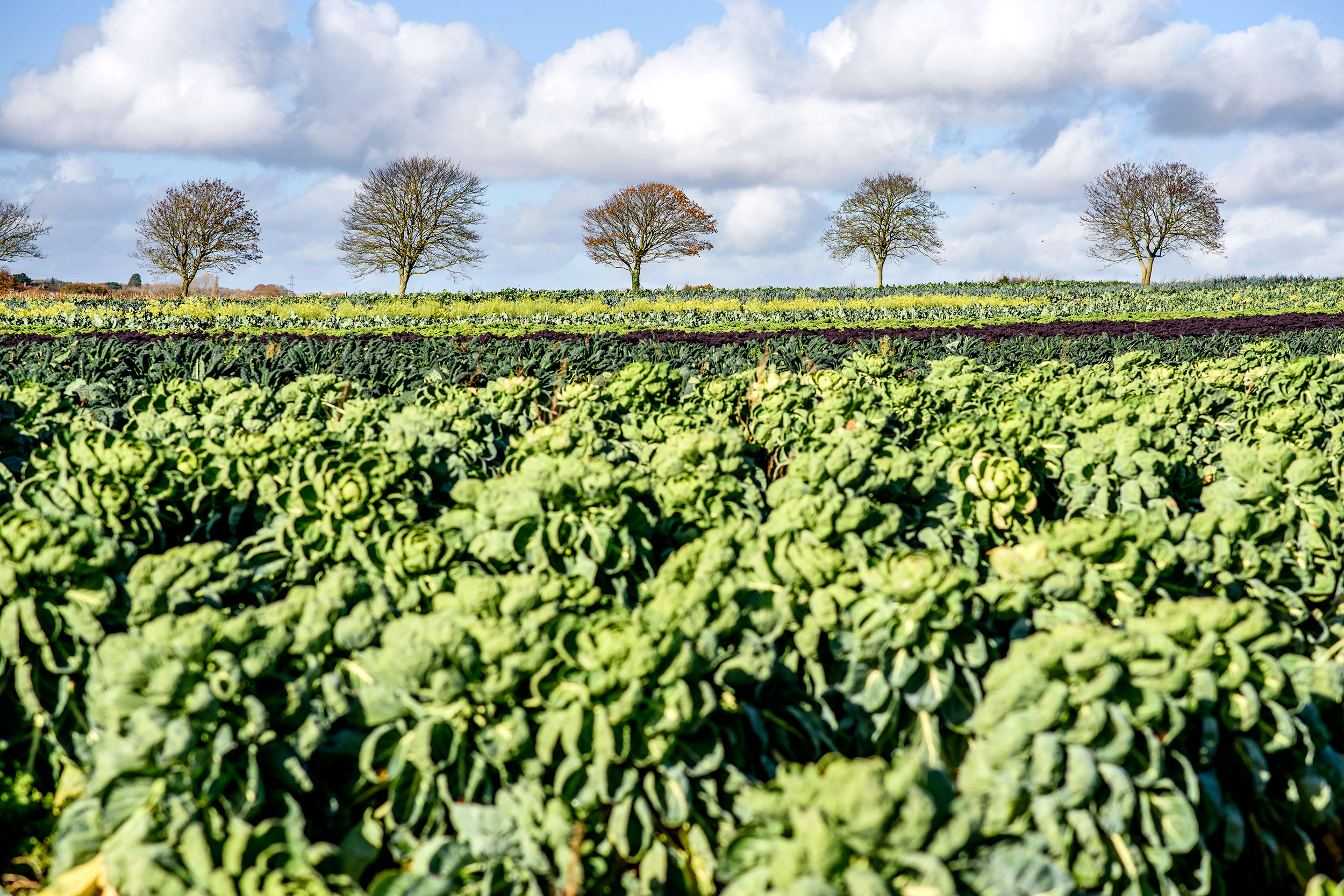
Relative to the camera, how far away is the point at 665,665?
2121 mm

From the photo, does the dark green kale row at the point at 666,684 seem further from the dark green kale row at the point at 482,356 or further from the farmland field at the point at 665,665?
the dark green kale row at the point at 482,356

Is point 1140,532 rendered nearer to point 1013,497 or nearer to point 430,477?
point 1013,497

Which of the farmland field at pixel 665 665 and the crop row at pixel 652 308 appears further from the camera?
the crop row at pixel 652 308

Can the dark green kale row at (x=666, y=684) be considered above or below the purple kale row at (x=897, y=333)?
below

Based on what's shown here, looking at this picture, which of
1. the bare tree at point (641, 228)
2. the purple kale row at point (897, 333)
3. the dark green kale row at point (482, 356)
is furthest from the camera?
the bare tree at point (641, 228)

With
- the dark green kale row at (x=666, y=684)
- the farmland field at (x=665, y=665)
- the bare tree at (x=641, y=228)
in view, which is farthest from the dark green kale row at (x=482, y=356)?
the bare tree at (x=641, y=228)

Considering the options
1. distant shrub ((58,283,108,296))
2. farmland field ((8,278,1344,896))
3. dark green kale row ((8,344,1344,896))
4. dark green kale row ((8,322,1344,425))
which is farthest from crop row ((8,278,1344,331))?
distant shrub ((58,283,108,296))

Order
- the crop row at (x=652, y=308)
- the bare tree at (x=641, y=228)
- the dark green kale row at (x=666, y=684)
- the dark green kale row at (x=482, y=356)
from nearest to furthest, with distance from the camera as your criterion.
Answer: the dark green kale row at (x=666, y=684)
the dark green kale row at (x=482, y=356)
the crop row at (x=652, y=308)
the bare tree at (x=641, y=228)

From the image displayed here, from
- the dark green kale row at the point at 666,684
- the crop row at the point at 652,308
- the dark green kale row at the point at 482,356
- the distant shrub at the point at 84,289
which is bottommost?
the dark green kale row at the point at 666,684

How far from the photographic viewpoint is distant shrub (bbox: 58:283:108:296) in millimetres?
56744

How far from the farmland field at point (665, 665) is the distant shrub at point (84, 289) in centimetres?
6407

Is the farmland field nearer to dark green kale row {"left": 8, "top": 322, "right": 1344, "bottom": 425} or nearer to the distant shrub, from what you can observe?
dark green kale row {"left": 8, "top": 322, "right": 1344, "bottom": 425}

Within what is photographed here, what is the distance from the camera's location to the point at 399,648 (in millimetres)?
2096

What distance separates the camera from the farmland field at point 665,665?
1946 mm
